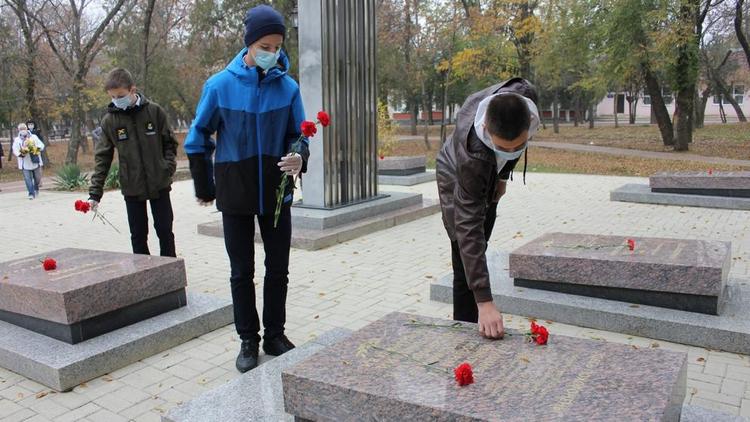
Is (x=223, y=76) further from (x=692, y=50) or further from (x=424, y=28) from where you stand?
(x=424, y=28)

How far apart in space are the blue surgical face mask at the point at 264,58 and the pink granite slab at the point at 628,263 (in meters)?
2.52

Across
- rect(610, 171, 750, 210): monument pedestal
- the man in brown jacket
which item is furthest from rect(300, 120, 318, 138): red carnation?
rect(610, 171, 750, 210): monument pedestal

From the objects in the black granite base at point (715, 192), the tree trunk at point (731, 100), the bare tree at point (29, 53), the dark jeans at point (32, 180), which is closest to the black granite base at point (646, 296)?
the black granite base at point (715, 192)

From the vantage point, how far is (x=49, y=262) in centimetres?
438

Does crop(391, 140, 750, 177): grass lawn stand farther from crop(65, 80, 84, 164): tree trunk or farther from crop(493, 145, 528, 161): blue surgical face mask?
crop(493, 145, 528, 161): blue surgical face mask

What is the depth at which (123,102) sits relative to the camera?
16.3ft

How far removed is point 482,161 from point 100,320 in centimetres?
286

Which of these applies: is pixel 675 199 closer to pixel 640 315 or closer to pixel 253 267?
pixel 640 315

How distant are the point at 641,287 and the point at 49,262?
13.7ft

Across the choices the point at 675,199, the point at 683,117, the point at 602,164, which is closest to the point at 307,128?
the point at 675,199

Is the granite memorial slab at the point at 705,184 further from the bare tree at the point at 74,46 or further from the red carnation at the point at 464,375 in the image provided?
the bare tree at the point at 74,46

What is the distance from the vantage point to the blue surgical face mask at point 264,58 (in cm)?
328

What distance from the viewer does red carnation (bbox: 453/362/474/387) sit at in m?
2.31

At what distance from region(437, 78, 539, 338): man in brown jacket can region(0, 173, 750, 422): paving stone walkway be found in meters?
1.61
